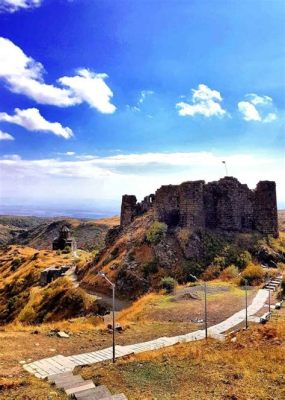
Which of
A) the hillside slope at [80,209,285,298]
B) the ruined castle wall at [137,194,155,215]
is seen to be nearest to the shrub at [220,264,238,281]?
the hillside slope at [80,209,285,298]

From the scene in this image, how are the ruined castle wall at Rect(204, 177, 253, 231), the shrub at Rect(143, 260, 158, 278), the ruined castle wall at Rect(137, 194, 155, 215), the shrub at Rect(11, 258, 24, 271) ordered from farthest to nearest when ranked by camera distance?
the shrub at Rect(11, 258, 24, 271)
the ruined castle wall at Rect(137, 194, 155, 215)
the ruined castle wall at Rect(204, 177, 253, 231)
the shrub at Rect(143, 260, 158, 278)

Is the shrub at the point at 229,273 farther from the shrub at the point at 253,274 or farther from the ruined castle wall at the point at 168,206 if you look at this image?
the ruined castle wall at the point at 168,206

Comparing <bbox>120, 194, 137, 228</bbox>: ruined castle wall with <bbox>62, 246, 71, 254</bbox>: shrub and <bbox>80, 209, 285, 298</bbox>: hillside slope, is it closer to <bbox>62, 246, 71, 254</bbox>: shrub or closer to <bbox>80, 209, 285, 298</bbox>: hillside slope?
<bbox>80, 209, 285, 298</bbox>: hillside slope

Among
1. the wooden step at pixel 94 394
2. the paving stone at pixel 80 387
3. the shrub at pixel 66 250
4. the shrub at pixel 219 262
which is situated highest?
the shrub at pixel 219 262

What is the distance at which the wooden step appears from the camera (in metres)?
12.7

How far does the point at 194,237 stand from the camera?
4069cm

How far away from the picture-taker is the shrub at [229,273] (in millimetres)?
37300

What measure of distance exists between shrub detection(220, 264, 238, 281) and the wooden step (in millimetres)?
25436

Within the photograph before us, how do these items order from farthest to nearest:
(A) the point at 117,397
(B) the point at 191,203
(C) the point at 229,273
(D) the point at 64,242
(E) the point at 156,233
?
(D) the point at 64,242, (B) the point at 191,203, (E) the point at 156,233, (C) the point at 229,273, (A) the point at 117,397

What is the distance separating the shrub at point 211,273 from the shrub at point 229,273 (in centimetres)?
49

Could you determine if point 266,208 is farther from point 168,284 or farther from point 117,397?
point 117,397

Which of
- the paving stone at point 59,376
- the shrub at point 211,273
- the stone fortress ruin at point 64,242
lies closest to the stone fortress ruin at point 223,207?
the shrub at point 211,273

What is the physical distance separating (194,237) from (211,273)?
13.7 ft

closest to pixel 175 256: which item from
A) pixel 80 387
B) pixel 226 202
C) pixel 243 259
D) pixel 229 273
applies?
pixel 229 273
